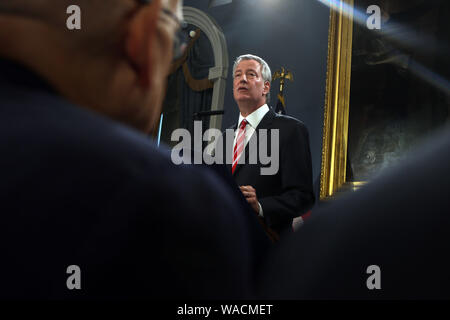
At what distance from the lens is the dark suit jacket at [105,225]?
37 cm

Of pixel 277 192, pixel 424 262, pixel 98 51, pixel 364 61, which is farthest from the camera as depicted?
pixel 364 61

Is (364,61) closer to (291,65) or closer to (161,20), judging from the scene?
(291,65)

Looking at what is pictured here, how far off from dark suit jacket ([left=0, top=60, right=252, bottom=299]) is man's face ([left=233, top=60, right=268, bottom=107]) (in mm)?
2432

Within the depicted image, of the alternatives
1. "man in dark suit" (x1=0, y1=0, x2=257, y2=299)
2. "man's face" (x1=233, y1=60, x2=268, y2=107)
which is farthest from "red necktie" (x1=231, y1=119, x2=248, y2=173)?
"man in dark suit" (x1=0, y1=0, x2=257, y2=299)

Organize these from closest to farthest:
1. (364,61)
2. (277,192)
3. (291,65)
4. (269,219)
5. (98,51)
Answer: (98,51), (269,219), (277,192), (364,61), (291,65)

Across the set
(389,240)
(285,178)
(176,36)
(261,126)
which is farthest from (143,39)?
(261,126)

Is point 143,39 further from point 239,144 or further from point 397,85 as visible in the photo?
point 397,85

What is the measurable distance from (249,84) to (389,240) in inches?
101

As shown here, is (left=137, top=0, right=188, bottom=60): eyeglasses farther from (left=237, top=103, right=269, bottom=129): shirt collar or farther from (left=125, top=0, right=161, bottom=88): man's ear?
(left=237, top=103, right=269, bottom=129): shirt collar

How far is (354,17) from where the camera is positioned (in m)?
3.78

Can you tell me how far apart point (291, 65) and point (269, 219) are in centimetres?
219

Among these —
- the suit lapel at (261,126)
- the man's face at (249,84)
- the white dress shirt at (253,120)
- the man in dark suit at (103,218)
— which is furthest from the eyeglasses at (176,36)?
the man's face at (249,84)

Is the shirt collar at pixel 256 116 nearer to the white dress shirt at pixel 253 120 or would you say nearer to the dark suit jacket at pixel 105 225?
the white dress shirt at pixel 253 120

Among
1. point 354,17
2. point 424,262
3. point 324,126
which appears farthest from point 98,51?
point 354,17
